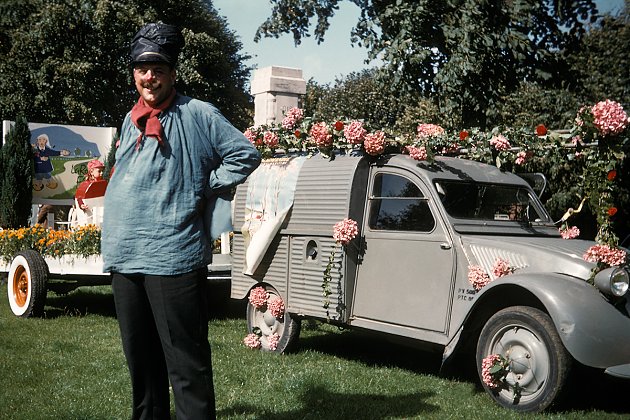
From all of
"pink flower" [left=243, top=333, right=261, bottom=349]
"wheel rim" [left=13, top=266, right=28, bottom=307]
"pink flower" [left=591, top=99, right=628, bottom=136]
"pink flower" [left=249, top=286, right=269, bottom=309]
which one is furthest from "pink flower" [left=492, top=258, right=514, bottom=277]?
"wheel rim" [left=13, top=266, right=28, bottom=307]

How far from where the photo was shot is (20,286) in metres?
9.37

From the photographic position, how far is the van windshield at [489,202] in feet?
20.9

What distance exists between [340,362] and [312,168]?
1766 millimetres

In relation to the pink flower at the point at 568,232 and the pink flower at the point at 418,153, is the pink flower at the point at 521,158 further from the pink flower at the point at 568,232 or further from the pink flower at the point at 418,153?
the pink flower at the point at 568,232

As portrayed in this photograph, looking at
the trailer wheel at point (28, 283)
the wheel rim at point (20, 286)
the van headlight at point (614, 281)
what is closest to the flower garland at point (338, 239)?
the van headlight at point (614, 281)

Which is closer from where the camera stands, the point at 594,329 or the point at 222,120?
the point at 222,120

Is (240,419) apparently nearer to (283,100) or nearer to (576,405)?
(576,405)

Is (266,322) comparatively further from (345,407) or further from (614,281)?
(614,281)

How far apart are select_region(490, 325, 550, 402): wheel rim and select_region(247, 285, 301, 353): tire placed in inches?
91.3

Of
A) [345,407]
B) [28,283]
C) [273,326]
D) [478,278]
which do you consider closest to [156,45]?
[345,407]

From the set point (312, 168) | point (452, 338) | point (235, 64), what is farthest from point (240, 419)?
point (235, 64)

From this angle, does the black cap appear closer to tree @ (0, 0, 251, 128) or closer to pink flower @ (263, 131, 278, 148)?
pink flower @ (263, 131, 278, 148)

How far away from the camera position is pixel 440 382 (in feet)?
20.2

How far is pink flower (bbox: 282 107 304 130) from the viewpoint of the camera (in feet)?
24.8
